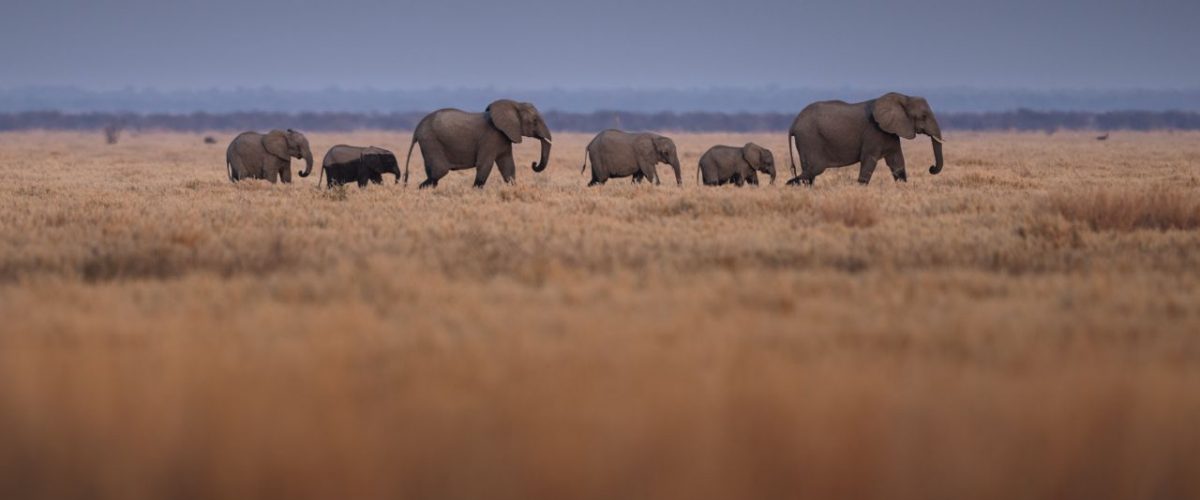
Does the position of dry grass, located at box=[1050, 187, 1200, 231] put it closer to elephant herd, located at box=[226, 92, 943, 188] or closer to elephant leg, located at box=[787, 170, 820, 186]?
elephant herd, located at box=[226, 92, 943, 188]

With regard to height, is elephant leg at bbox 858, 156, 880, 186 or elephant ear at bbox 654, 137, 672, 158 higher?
elephant ear at bbox 654, 137, 672, 158

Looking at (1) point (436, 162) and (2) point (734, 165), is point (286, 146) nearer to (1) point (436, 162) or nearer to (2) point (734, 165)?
(1) point (436, 162)

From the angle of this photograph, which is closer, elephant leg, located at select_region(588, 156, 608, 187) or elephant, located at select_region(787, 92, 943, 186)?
elephant, located at select_region(787, 92, 943, 186)

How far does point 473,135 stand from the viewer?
21156 millimetres

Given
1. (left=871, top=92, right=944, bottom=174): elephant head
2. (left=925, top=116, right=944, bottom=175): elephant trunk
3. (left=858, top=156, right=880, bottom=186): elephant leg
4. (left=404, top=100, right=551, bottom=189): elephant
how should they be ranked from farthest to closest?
1. (left=404, top=100, right=551, bottom=189): elephant
2. (left=925, top=116, right=944, bottom=175): elephant trunk
3. (left=858, top=156, right=880, bottom=186): elephant leg
4. (left=871, top=92, right=944, bottom=174): elephant head

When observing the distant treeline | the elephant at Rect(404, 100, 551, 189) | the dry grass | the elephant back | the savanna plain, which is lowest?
the distant treeline

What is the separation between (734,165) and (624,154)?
76.1 inches

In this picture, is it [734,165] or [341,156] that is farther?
[734,165]

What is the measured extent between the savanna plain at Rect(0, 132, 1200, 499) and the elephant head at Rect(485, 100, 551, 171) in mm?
8357

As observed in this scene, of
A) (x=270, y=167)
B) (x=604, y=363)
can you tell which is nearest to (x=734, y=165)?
(x=270, y=167)

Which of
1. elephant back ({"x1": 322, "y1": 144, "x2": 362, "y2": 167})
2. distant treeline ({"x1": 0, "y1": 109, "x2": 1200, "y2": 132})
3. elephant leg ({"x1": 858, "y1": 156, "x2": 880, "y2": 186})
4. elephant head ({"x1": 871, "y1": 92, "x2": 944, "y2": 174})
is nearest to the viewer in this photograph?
elephant head ({"x1": 871, "y1": 92, "x2": 944, "y2": 174})

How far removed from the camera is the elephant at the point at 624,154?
2250 cm

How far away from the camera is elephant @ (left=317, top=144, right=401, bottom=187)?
871 inches

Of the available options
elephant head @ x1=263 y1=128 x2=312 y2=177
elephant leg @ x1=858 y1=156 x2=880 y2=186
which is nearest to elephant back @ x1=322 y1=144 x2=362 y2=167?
elephant head @ x1=263 y1=128 x2=312 y2=177
